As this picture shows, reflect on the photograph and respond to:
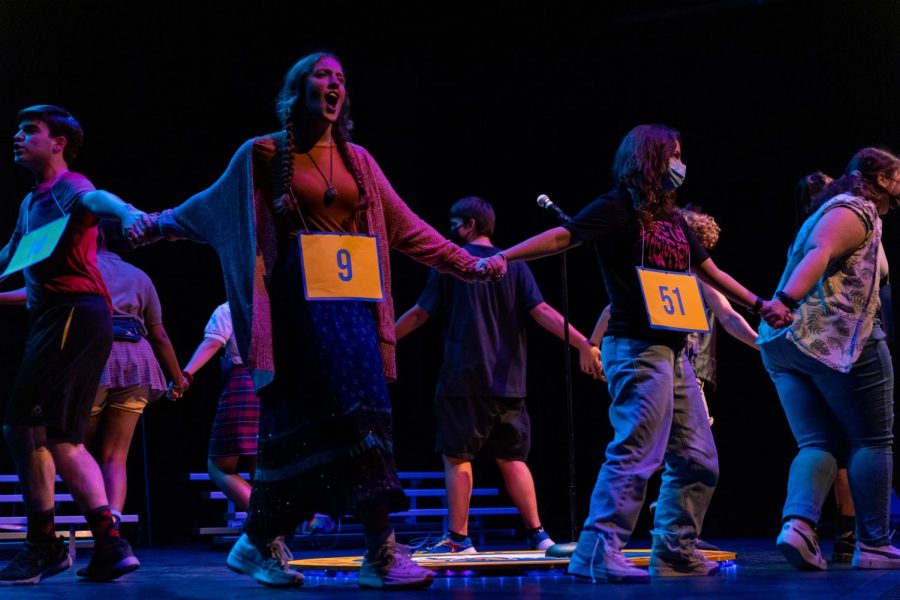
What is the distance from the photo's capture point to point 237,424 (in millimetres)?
5613

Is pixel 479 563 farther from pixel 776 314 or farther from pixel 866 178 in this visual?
pixel 866 178

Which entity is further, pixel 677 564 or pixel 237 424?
pixel 237 424

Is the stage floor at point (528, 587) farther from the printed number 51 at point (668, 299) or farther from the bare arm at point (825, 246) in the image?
the bare arm at point (825, 246)

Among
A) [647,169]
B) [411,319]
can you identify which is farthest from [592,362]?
[647,169]

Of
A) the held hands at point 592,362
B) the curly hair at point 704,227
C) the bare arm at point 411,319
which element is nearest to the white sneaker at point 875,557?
the held hands at point 592,362

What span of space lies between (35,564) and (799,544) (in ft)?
8.46

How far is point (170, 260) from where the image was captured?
7234 millimetres

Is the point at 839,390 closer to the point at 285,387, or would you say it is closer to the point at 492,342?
the point at 492,342

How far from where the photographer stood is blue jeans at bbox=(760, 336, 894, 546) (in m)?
3.97

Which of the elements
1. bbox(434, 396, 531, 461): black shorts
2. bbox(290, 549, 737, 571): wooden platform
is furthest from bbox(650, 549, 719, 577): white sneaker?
bbox(434, 396, 531, 461): black shorts

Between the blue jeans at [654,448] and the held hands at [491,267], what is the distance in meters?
0.45

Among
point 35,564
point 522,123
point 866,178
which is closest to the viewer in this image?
point 35,564

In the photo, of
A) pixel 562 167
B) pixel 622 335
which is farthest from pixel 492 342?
pixel 562 167

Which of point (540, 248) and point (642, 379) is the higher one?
point (540, 248)
